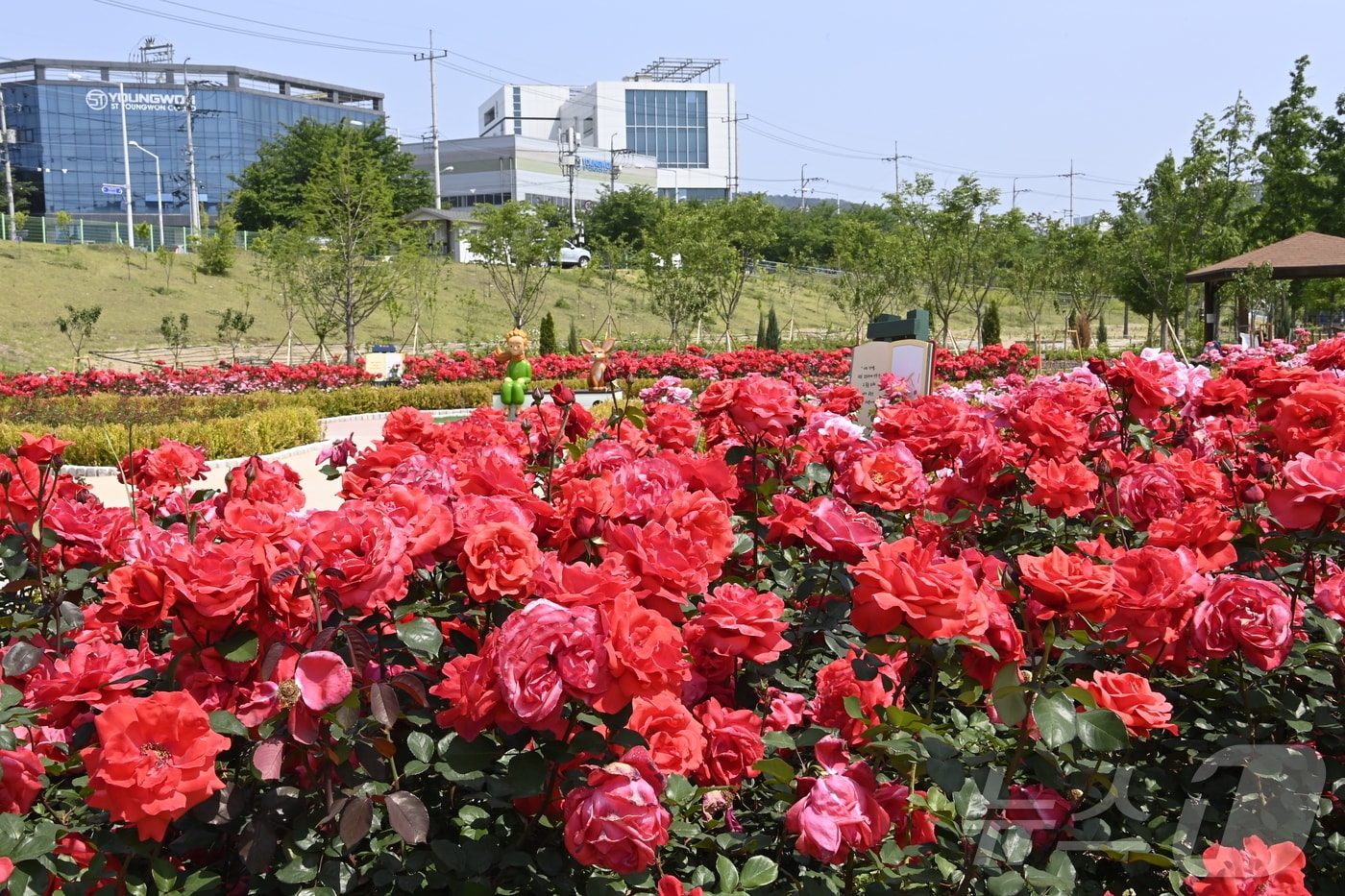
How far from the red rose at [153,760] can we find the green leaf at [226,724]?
0.03 m

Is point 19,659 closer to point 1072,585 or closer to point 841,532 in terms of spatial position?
point 841,532

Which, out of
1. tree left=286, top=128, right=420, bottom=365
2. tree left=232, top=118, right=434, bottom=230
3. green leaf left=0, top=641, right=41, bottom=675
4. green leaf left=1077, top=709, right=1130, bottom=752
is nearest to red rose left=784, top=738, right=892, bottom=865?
green leaf left=1077, top=709, right=1130, bottom=752

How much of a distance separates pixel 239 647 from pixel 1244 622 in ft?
4.24

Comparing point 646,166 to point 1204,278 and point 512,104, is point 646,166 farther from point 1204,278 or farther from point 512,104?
point 1204,278

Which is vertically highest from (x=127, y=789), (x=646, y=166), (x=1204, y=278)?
(x=646, y=166)

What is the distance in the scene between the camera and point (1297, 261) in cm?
1984

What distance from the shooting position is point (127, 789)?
45.4 inches

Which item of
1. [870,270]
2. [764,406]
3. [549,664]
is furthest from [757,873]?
[870,270]

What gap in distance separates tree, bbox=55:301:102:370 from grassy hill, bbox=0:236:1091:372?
0.37 metres

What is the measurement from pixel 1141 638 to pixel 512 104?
101460 mm

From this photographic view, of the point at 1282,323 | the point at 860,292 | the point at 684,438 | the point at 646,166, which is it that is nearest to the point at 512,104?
the point at 646,166

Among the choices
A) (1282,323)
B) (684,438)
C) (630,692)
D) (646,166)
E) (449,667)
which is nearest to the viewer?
(630,692)

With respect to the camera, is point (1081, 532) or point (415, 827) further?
point (1081, 532)

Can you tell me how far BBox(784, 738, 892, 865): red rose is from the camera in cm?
124
